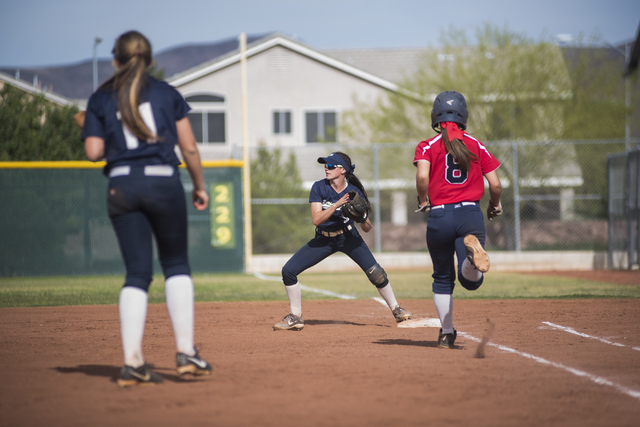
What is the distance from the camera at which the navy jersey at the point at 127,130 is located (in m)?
3.84

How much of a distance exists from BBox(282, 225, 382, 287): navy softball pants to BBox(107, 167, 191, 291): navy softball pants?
109 inches

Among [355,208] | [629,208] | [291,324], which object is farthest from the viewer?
[629,208]

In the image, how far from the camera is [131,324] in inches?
150

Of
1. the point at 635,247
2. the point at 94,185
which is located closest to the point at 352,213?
the point at 94,185

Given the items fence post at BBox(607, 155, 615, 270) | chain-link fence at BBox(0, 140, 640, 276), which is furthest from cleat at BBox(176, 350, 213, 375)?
fence post at BBox(607, 155, 615, 270)

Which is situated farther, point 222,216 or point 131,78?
point 222,216

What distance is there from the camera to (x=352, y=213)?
21.0 feet

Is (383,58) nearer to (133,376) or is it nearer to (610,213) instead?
(610,213)

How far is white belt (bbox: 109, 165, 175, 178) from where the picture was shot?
3.84 metres

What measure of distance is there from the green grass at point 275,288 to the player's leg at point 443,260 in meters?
4.72

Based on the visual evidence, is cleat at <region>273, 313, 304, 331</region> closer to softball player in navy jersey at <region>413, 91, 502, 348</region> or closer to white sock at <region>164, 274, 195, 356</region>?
softball player in navy jersey at <region>413, 91, 502, 348</region>

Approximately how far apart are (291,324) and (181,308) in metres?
2.71

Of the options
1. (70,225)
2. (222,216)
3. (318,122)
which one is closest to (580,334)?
(222,216)

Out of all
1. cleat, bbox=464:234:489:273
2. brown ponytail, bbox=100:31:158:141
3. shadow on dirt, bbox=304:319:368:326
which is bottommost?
shadow on dirt, bbox=304:319:368:326
